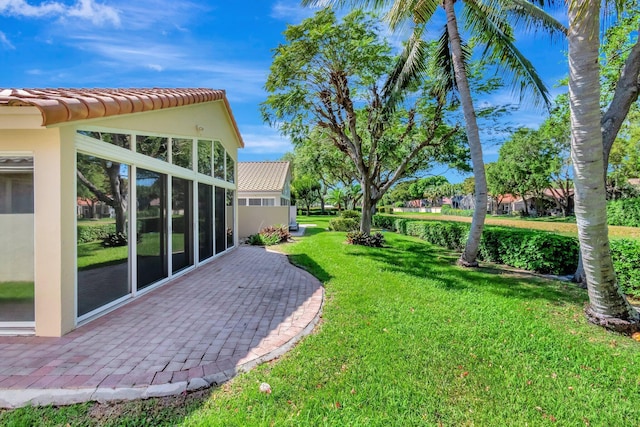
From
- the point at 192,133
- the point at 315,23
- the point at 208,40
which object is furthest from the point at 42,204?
the point at 315,23

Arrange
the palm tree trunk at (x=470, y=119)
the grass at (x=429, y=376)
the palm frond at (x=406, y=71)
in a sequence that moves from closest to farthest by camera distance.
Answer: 1. the grass at (x=429, y=376)
2. the palm tree trunk at (x=470, y=119)
3. the palm frond at (x=406, y=71)

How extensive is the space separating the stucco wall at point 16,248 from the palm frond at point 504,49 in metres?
12.1

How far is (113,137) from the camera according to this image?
222 inches

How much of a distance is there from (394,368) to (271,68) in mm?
10664

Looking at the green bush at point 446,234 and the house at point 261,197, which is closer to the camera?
the green bush at point 446,234

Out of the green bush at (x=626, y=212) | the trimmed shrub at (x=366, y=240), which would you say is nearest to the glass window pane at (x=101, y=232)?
the trimmed shrub at (x=366, y=240)

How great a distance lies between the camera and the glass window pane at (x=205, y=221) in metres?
9.73

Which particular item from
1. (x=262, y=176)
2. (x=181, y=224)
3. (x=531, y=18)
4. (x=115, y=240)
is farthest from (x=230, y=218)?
(x=262, y=176)

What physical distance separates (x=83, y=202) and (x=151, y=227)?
190 cm

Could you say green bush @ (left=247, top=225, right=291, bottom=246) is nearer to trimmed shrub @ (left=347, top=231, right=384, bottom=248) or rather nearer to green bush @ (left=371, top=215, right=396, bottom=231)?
trimmed shrub @ (left=347, top=231, right=384, bottom=248)

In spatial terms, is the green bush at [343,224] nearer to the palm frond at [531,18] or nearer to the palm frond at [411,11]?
the palm frond at [411,11]

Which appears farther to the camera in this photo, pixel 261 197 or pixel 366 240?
pixel 261 197

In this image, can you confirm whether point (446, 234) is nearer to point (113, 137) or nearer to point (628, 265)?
point (628, 265)

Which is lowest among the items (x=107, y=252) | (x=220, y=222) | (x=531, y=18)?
(x=107, y=252)
